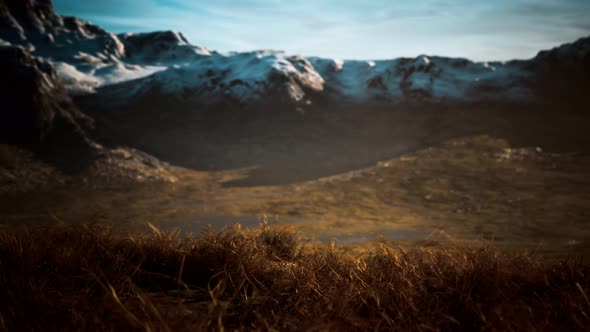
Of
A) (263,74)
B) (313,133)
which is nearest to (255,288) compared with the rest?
(313,133)

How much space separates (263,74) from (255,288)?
1245cm

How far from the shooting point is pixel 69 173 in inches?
277

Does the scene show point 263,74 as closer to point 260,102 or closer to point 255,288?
point 260,102

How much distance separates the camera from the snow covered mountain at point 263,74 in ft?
39.2

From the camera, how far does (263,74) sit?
1274 cm

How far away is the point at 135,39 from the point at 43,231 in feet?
63.6

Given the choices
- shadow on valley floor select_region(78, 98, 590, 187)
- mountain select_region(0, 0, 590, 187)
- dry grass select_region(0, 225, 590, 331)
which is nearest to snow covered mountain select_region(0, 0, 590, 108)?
mountain select_region(0, 0, 590, 187)

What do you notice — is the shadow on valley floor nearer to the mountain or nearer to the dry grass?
the mountain

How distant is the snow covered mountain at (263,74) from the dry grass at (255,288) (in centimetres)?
1152

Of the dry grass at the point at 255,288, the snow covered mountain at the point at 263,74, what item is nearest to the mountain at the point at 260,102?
the snow covered mountain at the point at 263,74

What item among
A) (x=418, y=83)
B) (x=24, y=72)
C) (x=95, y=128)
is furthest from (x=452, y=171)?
(x=24, y=72)

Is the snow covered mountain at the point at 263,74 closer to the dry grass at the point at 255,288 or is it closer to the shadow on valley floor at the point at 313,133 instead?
the shadow on valley floor at the point at 313,133

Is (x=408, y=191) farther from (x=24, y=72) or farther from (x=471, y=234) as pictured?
(x=24, y=72)

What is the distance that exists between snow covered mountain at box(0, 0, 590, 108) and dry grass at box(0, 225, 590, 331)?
1152 centimetres
